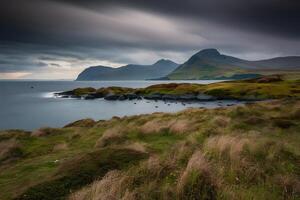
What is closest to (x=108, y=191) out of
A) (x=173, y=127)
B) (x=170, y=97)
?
(x=173, y=127)

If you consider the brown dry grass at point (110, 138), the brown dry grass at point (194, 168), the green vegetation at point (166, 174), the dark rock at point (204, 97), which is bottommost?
the dark rock at point (204, 97)

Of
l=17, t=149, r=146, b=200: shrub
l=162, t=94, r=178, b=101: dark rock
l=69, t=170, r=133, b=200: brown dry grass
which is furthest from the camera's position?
l=162, t=94, r=178, b=101: dark rock

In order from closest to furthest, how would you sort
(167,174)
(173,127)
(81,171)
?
(167,174) → (81,171) → (173,127)

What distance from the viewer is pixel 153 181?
27.9ft

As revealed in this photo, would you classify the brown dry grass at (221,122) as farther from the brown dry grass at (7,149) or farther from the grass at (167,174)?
the brown dry grass at (7,149)

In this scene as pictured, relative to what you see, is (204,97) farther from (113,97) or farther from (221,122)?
(221,122)

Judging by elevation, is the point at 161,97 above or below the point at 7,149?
below

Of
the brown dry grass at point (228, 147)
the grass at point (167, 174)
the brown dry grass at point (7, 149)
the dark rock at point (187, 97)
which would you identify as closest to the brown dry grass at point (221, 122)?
the grass at point (167, 174)

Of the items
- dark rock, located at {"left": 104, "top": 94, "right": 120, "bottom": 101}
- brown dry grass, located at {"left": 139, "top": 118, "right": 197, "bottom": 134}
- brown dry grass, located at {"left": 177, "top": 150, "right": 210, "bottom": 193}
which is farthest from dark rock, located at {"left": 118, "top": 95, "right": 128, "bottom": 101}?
brown dry grass, located at {"left": 177, "top": 150, "right": 210, "bottom": 193}

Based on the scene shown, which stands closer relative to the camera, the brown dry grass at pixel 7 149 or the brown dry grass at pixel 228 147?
the brown dry grass at pixel 228 147

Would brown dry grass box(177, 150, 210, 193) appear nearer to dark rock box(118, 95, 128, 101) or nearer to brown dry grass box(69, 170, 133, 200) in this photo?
brown dry grass box(69, 170, 133, 200)

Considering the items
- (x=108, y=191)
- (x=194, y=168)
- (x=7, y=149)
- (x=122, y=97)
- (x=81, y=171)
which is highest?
(x=194, y=168)

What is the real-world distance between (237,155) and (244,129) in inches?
422

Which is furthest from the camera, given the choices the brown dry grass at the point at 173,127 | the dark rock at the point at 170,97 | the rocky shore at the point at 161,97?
the dark rock at the point at 170,97
